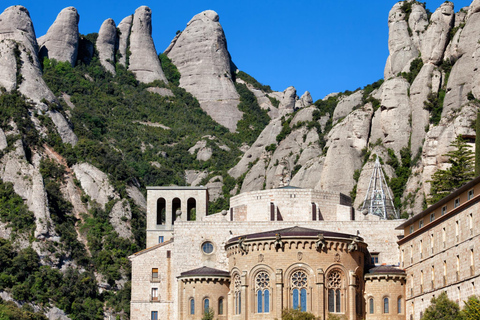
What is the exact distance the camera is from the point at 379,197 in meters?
108

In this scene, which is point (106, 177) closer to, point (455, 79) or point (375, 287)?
point (455, 79)

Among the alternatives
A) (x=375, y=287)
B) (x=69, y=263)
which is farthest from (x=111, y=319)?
(x=375, y=287)

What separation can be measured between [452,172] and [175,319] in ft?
111

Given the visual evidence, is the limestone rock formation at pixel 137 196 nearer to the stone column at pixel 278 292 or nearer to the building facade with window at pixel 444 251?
the building facade with window at pixel 444 251

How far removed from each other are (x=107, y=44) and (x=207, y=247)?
4778 inches

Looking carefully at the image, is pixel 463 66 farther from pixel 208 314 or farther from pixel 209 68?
pixel 209 68

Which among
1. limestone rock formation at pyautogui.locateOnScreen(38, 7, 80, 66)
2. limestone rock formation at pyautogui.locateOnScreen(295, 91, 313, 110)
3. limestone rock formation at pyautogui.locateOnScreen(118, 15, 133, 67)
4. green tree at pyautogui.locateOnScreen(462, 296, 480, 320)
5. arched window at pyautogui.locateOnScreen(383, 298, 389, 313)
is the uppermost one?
limestone rock formation at pyautogui.locateOnScreen(118, 15, 133, 67)

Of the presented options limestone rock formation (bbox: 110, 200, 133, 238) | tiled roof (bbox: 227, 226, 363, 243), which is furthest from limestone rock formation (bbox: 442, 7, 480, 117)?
tiled roof (bbox: 227, 226, 363, 243)

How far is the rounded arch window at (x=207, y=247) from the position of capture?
7362cm

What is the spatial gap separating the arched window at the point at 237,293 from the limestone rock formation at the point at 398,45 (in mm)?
71154

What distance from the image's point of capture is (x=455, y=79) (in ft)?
374

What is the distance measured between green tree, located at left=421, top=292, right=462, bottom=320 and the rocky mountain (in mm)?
47861

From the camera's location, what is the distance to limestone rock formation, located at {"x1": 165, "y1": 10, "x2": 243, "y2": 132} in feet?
614

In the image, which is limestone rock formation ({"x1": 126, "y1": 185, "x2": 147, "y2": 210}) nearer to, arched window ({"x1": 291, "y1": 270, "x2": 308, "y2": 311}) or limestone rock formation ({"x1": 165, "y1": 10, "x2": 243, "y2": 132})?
limestone rock formation ({"x1": 165, "y1": 10, "x2": 243, "y2": 132})
